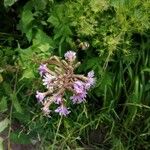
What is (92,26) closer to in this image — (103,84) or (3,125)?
(103,84)

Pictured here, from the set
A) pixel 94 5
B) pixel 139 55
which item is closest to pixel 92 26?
pixel 94 5

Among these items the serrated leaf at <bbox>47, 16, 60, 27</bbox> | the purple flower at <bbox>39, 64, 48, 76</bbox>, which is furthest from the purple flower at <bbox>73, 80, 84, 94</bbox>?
the serrated leaf at <bbox>47, 16, 60, 27</bbox>

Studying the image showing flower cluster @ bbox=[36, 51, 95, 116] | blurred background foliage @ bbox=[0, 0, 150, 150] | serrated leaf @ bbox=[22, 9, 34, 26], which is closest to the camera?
flower cluster @ bbox=[36, 51, 95, 116]

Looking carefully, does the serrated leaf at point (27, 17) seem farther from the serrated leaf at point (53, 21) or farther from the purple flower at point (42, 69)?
the purple flower at point (42, 69)

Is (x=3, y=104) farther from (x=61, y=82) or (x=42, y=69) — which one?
(x=61, y=82)

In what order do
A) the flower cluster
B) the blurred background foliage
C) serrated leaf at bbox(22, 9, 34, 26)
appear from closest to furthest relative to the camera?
the flower cluster, the blurred background foliage, serrated leaf at bbox(22, 9, 34, 26)

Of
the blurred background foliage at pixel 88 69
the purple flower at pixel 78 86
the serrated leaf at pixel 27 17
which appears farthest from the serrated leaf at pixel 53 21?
the purple flower at pixel 78 86

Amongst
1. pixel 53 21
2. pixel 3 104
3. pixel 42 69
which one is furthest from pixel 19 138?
pixel 53 21

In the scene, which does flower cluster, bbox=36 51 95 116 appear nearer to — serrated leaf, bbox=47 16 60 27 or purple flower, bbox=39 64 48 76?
purple flower, bbox=39 64 48 76
